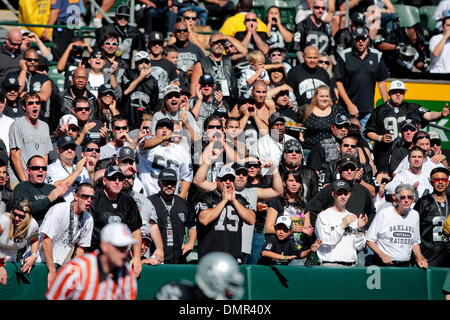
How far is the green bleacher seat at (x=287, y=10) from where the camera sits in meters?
19.2

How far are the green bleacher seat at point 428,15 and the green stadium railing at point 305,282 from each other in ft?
32.4

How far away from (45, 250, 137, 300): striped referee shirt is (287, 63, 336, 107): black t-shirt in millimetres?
7895

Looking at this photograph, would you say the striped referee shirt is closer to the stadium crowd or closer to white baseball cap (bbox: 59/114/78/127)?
the stadium crowd

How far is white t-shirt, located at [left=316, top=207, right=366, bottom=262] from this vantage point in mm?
11227

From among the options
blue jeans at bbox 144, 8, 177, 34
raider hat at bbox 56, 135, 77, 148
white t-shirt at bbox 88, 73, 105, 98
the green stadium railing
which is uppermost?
blue jeans at bbox 144, 8, 177, 34

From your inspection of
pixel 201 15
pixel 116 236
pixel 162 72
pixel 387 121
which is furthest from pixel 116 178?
pixel 201 15

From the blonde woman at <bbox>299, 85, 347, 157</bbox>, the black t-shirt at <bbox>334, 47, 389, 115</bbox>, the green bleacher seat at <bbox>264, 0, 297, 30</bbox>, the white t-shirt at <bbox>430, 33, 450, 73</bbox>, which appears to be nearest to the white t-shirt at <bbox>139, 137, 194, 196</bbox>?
the blonde woman at <bbox>299, 85, 347, 157</bbox>

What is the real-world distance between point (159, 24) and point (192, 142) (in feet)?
15.1

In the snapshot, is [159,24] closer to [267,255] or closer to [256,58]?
[256,58]

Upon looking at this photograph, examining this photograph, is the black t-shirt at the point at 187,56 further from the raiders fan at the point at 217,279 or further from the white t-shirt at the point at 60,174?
the raiders fan at the point at 217,279

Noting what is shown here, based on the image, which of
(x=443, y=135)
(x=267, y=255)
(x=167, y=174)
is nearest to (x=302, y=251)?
(x=267, y=255)

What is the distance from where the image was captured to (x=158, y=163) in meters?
12.4

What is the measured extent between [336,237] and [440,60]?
284 inches

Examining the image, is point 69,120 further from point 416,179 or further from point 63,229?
point 416,179
